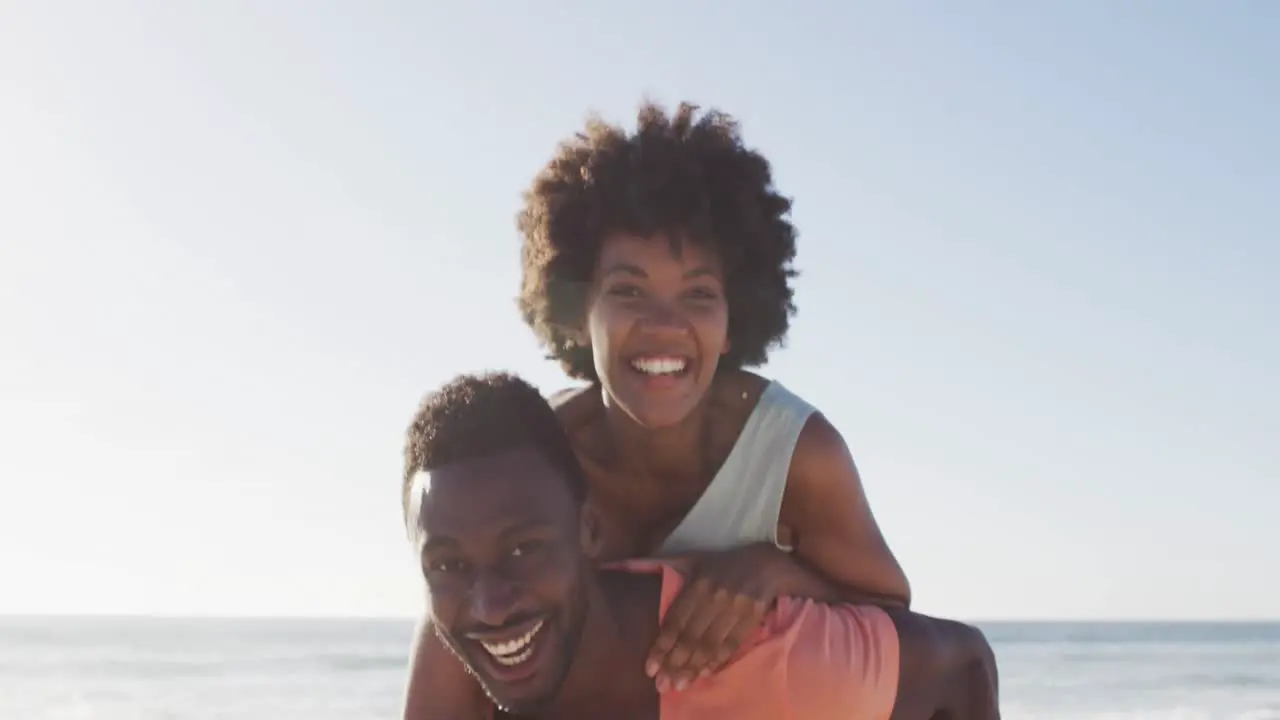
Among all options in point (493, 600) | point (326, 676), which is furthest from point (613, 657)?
point (326, 676)

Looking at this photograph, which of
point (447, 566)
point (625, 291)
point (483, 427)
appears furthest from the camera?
point (625, 291)

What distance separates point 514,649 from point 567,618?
5.1 inches

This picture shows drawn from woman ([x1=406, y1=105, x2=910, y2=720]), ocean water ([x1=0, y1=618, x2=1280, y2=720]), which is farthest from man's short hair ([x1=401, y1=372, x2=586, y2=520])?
ocean water ([x1=0, y1=618, x2=1280, y2=720])

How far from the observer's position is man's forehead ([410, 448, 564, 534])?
10.4ft

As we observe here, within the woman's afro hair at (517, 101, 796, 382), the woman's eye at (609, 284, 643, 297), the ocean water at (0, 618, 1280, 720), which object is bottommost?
the ocean water at (0, 618, 1280, 720)

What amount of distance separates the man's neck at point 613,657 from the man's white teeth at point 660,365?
654mm

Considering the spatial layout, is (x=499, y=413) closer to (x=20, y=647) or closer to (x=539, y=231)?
(x=539, y=231)

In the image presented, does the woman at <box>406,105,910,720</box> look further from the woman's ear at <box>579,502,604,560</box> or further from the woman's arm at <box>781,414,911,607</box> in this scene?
the woman's ear at <box>579,502,604,560</box>

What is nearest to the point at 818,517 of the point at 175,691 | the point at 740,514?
the point at 740,514

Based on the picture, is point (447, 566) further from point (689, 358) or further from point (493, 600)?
point (689, 358)

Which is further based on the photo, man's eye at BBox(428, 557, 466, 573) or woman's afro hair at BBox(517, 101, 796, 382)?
woman's afro hair at BBox(517, 101, 796, 382)

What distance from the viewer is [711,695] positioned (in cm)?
349

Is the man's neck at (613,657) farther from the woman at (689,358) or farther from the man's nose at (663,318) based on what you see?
Answer: the man's nose at (663,318)

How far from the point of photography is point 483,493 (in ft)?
10.5
